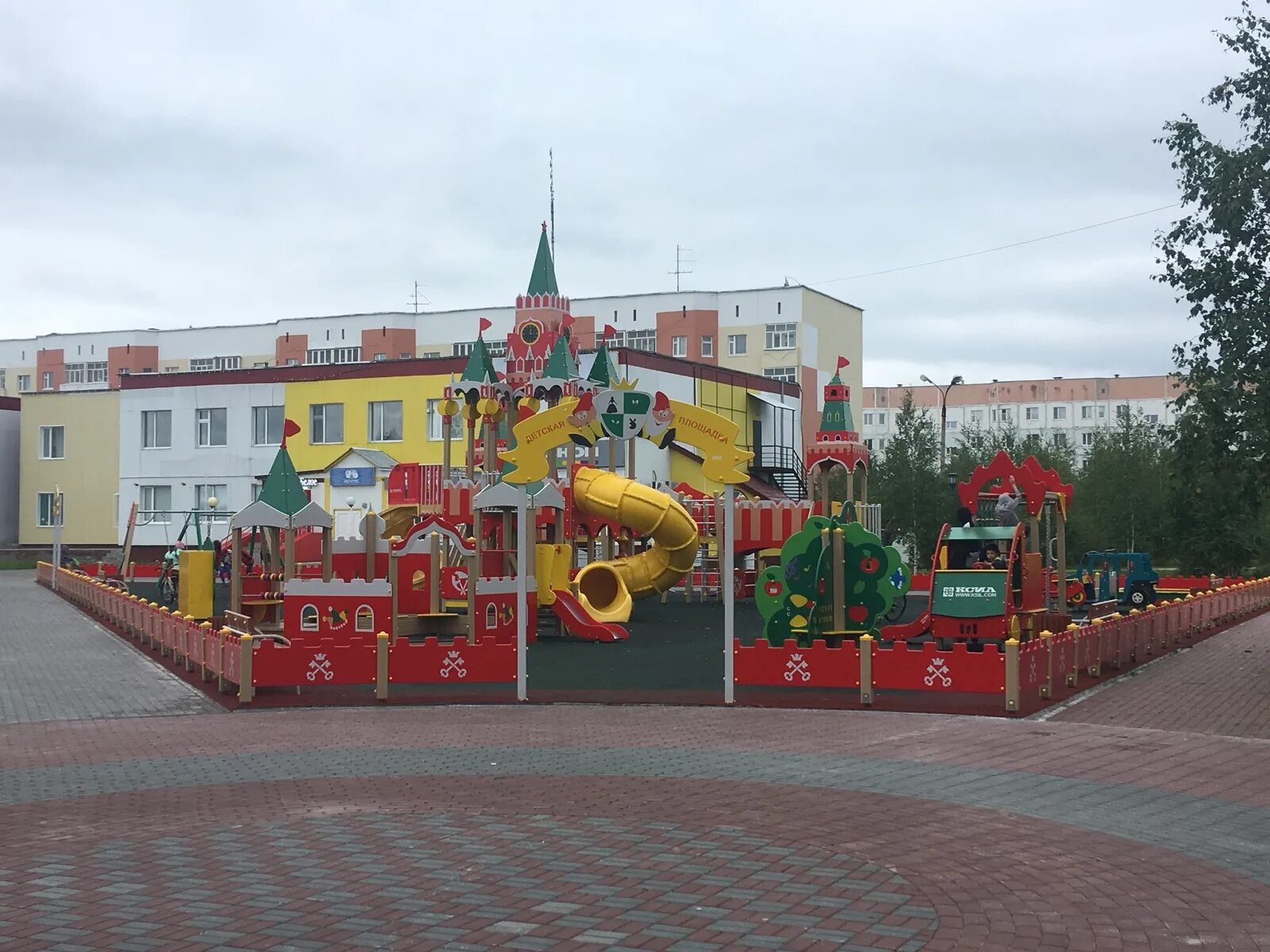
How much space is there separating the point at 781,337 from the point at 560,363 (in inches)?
1620

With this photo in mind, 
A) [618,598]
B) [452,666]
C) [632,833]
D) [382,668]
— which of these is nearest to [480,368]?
A: [618,598]

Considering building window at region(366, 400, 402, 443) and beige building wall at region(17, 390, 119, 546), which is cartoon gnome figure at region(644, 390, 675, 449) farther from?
beige building wall at region(17, 390, 119, 546)

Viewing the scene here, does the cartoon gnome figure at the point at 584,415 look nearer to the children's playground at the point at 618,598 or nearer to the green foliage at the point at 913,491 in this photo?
the children's playground at the point at 618,598

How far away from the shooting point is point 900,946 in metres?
6.85

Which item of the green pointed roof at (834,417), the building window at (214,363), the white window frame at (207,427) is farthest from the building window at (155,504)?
the green pointed roof at (834,417)

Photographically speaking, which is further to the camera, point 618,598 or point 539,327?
point 539,327

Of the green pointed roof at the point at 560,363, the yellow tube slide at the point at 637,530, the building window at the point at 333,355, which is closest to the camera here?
the yellow tube slide at the point at 637,530

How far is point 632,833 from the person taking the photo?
9469 mm

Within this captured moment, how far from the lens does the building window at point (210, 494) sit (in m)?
58.8

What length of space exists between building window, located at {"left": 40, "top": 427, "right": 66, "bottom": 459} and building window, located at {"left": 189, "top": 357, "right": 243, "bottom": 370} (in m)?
16.1

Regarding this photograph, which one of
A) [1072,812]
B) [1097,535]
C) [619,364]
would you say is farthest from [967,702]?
[619,364]

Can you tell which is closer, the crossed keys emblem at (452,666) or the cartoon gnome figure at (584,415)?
the crossed keys emblem at (452,666)

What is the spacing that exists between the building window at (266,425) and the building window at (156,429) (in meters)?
4.44

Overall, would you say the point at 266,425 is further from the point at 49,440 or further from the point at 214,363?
the point at 214,363
